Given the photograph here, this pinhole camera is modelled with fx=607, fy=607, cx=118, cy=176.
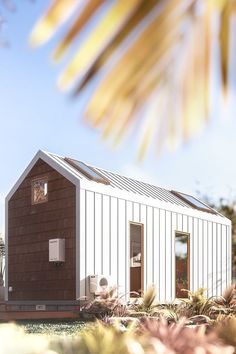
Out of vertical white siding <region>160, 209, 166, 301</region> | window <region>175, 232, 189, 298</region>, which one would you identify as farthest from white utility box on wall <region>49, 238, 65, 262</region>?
window <region>175, 232, 189, 298</region>

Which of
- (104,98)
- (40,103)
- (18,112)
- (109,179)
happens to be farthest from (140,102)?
(109,179)

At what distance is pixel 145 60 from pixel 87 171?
33.3 feet

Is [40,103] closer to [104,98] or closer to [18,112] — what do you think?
[18,112]

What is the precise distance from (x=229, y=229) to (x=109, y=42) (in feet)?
47.3

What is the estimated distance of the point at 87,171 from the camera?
11281 mm

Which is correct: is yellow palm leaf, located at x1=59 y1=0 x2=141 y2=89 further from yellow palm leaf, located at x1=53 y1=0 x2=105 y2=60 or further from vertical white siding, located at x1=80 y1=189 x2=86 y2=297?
vertical white siding, located at x1=80 y1=189 x2=86 y2=297

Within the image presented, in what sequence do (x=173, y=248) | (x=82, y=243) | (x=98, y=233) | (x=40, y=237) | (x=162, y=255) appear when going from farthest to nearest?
(x=173, y=248) < (x=162, y=255) < (x=40, y=237) < (x=98, y=233) < (x=82, y=243)

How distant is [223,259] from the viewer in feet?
48.6

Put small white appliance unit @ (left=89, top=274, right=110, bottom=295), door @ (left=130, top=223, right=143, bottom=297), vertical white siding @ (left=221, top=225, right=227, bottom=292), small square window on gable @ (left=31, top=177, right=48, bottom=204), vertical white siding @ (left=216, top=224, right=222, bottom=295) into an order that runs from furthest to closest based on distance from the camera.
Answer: vertical white siding @ (left=221, top=225, right=227, bottom=292)
vertical white siding @ (left=216, top=224, right=222, bottom=295)
door @ (left=130, top=223, right=143, bottom=297)
small square window on gable @ (left=31, top=177, right=48, bottom=204)
small white appliance unit @ (left=89, top=274, right=110, bottom=295)

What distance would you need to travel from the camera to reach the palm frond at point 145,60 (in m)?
1.13

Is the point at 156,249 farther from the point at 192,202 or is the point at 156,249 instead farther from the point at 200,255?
the point at 192,202

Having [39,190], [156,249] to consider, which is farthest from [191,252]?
[39,190]

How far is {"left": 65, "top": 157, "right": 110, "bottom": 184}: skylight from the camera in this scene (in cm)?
1102

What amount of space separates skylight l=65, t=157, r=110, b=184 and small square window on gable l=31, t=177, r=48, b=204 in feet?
2.00
